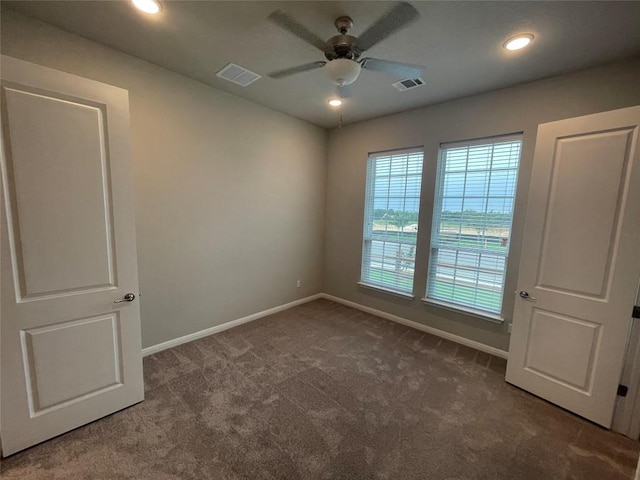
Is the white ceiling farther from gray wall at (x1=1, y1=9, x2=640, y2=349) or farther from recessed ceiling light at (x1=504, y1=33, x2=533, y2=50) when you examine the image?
gray wall at (x1=1, y1=9, x2=640, y2=349)

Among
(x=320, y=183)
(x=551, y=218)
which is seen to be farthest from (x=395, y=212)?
(x=551, y=218)

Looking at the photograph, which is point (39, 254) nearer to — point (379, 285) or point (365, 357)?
point (365, 357)

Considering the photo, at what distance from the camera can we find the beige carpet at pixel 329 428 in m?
1.61

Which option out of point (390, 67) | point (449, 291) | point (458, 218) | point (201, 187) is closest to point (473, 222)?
point (458, 218)

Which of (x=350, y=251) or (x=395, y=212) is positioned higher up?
(x=395, y=212)

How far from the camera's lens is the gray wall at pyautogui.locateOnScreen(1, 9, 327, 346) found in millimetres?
2367

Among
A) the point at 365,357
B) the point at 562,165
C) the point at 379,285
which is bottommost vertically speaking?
the point at 365,357

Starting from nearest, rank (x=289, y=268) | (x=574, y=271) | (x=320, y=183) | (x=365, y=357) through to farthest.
A: 1. (x=574, y=271)
2. (x=365, y=357)
3. (x=289, y=268)
4. (x=320, y=183)

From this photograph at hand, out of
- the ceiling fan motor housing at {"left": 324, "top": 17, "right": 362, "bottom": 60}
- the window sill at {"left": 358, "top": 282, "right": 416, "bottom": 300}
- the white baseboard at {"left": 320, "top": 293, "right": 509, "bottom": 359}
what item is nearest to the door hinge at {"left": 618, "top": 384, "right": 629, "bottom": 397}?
the white baseboard at {"left": 320, "top": 293, "right": 509, "bottom": 359}

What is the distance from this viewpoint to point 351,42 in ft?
6.02

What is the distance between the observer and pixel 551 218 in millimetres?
2172

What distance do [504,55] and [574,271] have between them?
1.87 m

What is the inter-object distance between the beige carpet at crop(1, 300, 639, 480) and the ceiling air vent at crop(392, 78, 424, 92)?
2.93 m

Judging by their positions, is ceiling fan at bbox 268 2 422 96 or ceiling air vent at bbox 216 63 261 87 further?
ceiling air vent at bbox 216 63 261 87
